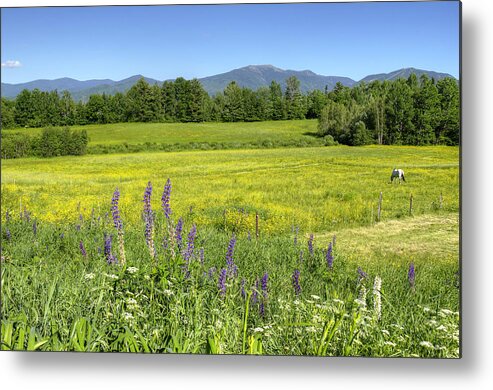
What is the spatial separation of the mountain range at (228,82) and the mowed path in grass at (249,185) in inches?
18.8

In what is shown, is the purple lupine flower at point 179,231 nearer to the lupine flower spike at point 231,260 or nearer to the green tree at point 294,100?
the lupine flower spike at point 231,260

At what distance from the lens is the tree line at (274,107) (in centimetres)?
424

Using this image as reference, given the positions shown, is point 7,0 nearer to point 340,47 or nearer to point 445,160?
point 340,47

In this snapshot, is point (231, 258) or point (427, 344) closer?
point (427, 344)

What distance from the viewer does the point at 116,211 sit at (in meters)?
4.41

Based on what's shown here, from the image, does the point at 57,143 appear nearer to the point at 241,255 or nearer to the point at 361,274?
the point at 241,255

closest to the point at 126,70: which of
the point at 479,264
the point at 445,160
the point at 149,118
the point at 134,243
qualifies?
the point at 149,118

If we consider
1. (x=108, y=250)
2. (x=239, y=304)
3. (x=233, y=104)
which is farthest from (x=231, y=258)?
(x=233, y=104)

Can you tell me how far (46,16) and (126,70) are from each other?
69cm

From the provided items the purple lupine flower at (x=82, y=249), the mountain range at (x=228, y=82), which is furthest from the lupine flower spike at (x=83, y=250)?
the mountain range at (x=228, y=82)

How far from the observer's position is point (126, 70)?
173 inches

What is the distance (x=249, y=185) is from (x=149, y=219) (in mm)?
760

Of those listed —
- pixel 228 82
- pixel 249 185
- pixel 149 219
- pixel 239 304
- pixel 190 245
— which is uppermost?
pixel 228 82

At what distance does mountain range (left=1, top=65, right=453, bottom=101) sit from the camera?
14.2 ft
